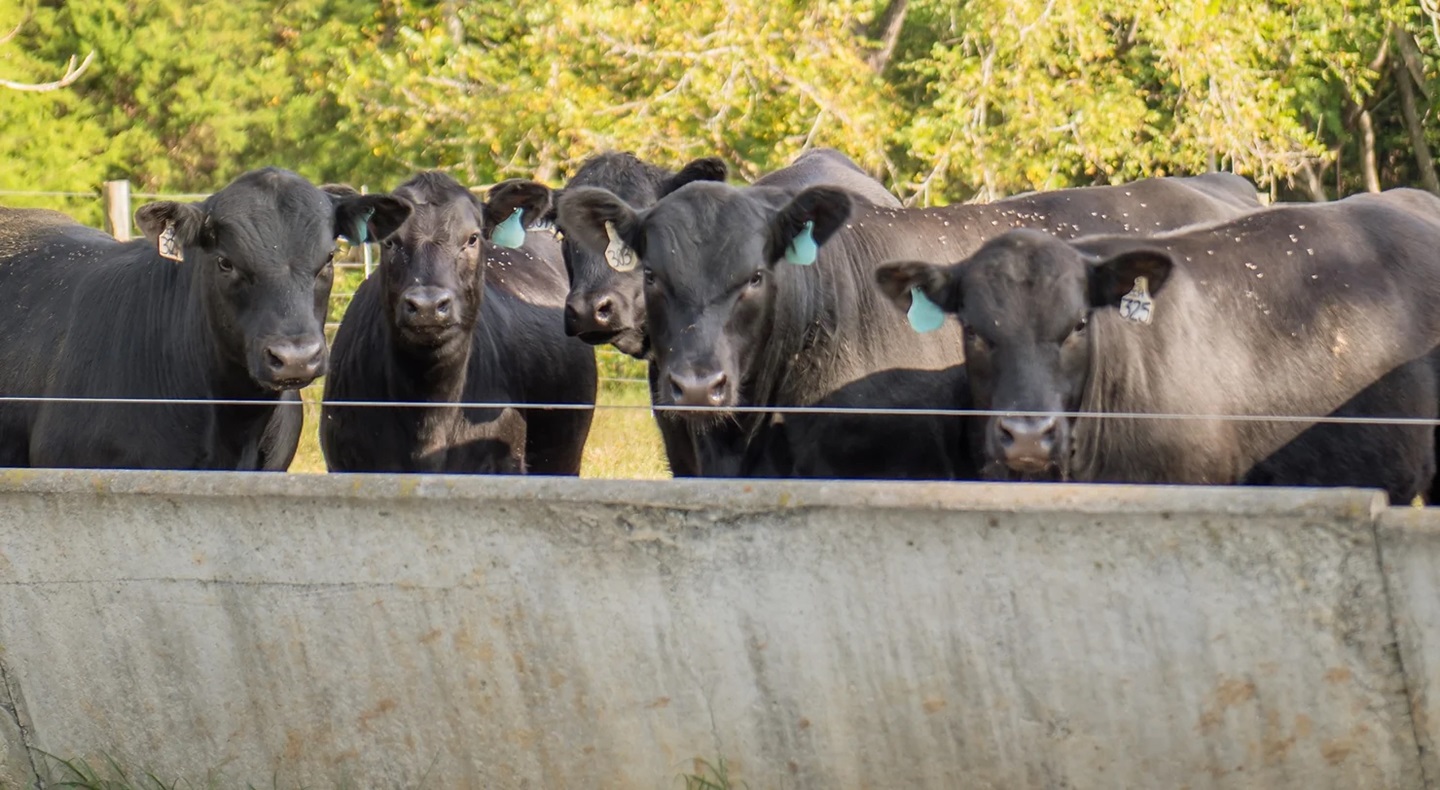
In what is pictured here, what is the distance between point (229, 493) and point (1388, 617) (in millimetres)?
2696

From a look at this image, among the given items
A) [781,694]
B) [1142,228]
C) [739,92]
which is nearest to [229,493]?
[781,694]

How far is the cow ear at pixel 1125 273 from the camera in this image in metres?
5.43

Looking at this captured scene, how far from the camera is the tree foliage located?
49.6 feet

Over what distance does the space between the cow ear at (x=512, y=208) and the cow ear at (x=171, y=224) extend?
1.31m

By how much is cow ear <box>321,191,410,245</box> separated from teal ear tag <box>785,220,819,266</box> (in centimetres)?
148

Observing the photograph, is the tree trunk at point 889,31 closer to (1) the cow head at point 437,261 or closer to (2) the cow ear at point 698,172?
(2) the cow ear at point 698,172

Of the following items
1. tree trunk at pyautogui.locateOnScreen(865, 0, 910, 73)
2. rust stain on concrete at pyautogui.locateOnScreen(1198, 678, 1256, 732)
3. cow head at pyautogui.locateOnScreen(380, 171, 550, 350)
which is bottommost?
rust stain on concrete at pyautogui.locateOnScreen(1198, 678, 1256, 732)

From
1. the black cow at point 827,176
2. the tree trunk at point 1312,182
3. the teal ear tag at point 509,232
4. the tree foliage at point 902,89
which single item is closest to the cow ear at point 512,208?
the teal ear tag at point 509,232

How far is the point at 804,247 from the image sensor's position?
5934 millimetres

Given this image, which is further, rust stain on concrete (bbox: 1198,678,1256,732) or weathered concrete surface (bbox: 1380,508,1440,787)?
rust stain on concrete (bbox: 1198,678,1256,732)

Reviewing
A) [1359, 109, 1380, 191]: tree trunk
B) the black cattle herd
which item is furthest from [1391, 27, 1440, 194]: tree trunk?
the black cattle herd

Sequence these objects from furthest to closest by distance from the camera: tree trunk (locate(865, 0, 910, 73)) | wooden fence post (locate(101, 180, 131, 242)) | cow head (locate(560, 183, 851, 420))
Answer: tree trunk (locate(865, 0, 910, 73)), wooden fence post (locate(101, 180, 131, 242)), cow head (locate(560, 183, 851, 420))

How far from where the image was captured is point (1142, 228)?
7.45 metres

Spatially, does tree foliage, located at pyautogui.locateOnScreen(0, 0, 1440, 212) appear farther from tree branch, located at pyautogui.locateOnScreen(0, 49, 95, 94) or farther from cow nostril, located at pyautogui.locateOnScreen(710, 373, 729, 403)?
cow nostril, located at pyautogui.locateOnScreen(710, 373, 729, 403)
